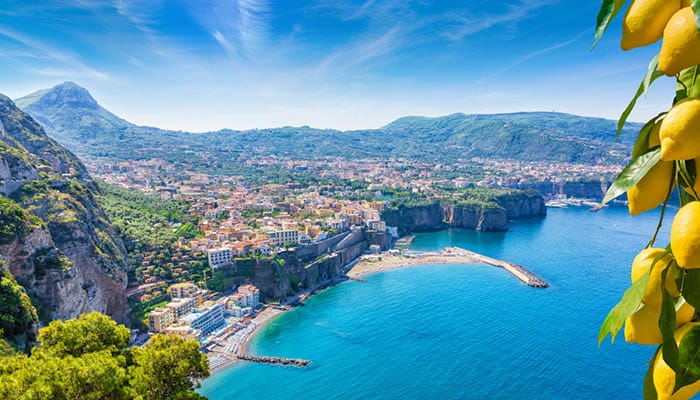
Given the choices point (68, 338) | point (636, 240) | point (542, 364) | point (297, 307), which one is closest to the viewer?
point (68, 338)

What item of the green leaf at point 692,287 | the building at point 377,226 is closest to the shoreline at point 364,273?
the building at point 377,226

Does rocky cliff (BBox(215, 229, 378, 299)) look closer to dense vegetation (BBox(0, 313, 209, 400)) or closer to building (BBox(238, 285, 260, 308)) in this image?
building (BBox(238, 285, 260, 308))

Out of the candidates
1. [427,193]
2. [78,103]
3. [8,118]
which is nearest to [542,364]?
[427,193]

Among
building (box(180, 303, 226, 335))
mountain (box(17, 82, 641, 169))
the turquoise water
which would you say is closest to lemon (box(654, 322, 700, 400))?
the turquoise water

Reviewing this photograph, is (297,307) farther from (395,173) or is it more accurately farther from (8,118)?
(395,173)

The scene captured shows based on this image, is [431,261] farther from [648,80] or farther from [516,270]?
[648,80]
